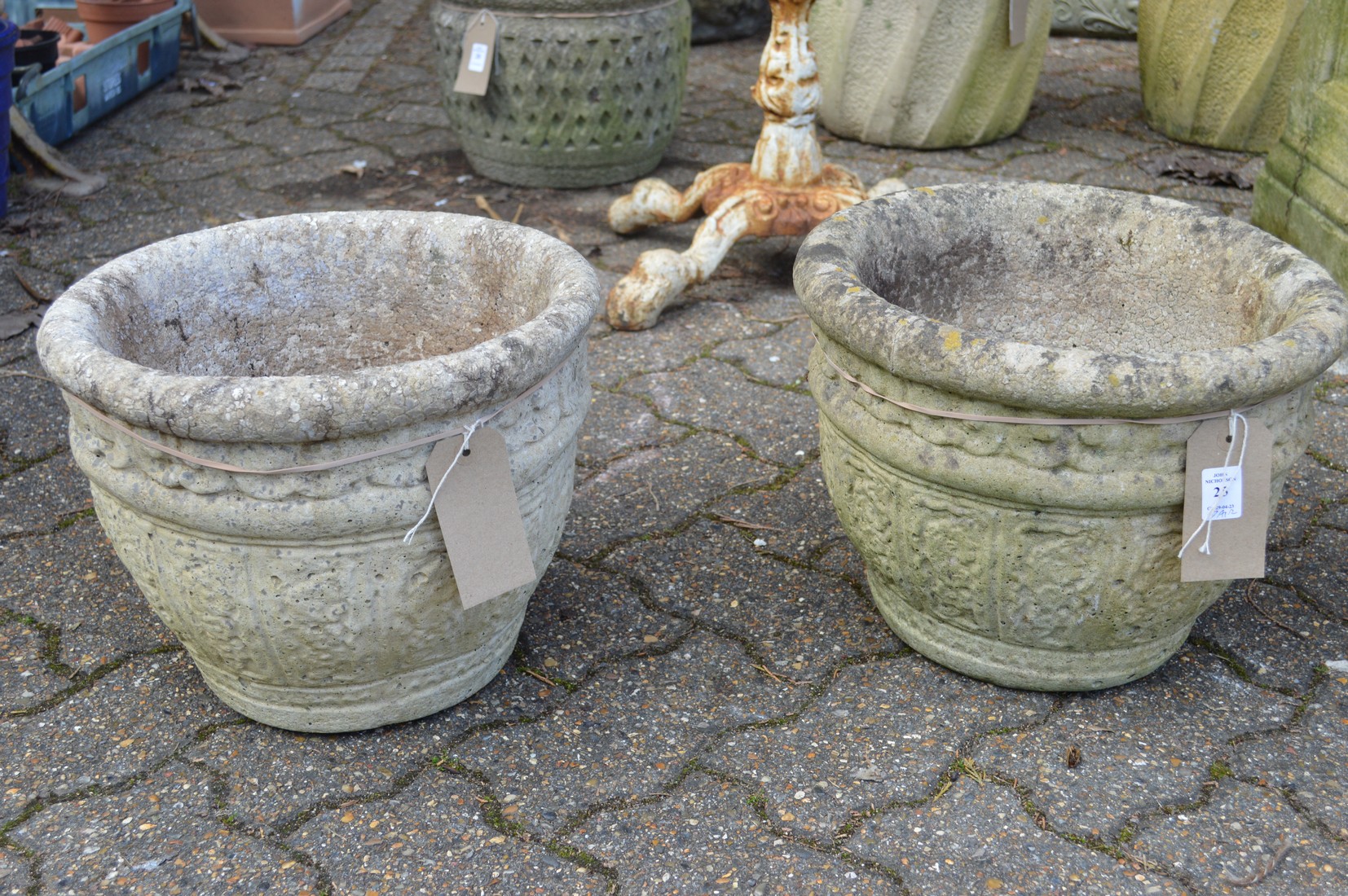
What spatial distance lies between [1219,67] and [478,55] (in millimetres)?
2114

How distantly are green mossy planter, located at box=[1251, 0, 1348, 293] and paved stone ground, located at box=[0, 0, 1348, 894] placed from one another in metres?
0.44

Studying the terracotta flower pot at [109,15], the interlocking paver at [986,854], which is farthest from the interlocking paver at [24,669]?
the terracotta flower pot at [109,15]

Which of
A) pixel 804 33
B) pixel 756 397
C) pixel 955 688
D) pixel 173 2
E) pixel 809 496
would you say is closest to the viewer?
pixel 955 688

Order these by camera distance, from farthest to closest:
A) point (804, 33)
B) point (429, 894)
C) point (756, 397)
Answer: point (804, 33) < point (756, 397) < point (429, 894)

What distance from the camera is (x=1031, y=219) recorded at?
78.1 inches

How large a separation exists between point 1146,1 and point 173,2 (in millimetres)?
3161

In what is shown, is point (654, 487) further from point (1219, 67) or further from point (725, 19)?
point (725, 19)

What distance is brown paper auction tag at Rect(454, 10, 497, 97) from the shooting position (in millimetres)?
3176

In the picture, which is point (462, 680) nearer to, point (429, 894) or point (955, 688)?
point (429, 894)

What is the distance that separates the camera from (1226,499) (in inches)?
58.6

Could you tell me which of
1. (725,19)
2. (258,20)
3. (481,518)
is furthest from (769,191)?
(258,20)

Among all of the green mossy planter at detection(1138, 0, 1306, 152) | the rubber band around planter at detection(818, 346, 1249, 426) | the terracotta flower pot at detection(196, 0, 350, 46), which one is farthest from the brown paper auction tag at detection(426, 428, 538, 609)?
the terracotta flower pot at detection(196, 0, 350, 46)

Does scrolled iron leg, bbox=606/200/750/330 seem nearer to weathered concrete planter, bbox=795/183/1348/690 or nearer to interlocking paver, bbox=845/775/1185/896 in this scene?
weathered concrete planter, bbox=795/183/1348/690

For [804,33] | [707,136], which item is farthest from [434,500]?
[707,136]
